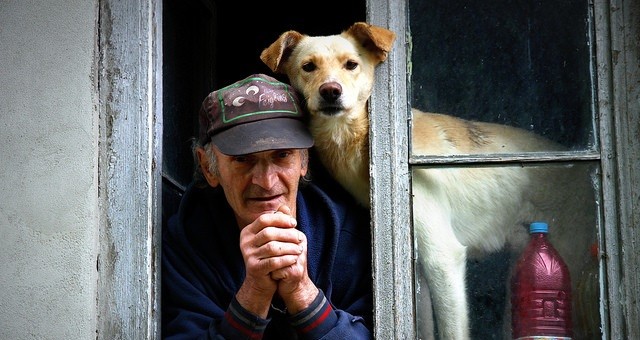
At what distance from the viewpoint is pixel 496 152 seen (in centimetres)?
260

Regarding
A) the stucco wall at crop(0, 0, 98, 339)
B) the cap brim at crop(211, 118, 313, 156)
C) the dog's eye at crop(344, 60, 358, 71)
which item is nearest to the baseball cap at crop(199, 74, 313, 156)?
the cap brim at crop(211, 118, 313, 156)

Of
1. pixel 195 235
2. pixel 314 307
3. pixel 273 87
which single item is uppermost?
pixel 273 87

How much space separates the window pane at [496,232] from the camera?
254 centimetres

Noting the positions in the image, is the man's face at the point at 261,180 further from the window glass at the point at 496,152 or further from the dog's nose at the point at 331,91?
the window glass at the point at 496,152

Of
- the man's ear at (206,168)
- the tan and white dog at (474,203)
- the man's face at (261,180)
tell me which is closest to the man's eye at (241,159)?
the man's face at (261,180)

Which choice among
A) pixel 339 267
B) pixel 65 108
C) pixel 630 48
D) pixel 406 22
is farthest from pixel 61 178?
pixel 630 48

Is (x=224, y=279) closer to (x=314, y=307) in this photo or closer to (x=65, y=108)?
(x=314, y=307)

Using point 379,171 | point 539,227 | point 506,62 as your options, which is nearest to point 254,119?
point 379,171

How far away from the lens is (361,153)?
292 cm

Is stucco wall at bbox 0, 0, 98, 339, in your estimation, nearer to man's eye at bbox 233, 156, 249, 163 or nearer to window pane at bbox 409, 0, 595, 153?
man's eye at bbox 233, 156, 249, 163

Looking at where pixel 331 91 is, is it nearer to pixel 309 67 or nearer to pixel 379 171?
pixel 309 67

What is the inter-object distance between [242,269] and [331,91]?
575mm

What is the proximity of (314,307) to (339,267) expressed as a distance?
0.23 m

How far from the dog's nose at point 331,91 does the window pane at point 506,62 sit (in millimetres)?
256
